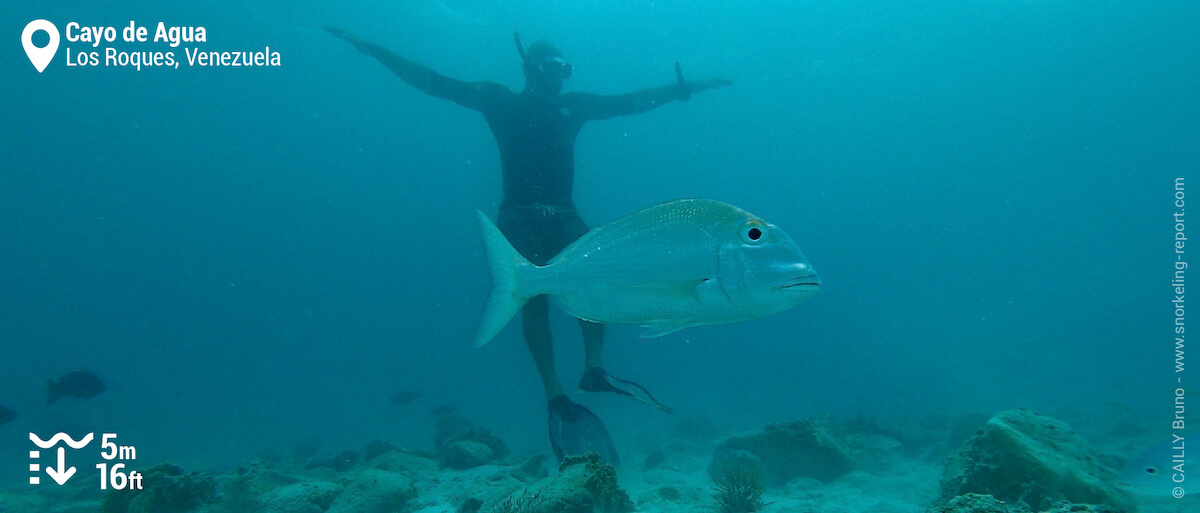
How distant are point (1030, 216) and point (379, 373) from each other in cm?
12001

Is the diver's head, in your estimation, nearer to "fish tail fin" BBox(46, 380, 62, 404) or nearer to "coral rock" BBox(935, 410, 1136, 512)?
"coral rock" BBox(935, 410, 1136, 512)

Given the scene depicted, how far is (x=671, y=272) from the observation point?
6.21 feet

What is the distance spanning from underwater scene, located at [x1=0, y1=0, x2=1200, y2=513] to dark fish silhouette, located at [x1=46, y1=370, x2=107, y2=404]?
116mm

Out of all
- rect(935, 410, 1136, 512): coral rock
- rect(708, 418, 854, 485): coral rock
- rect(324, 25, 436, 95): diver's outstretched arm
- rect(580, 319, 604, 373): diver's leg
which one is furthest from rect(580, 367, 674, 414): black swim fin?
rect(324, 25, 436, 95): diver's outstretched arm

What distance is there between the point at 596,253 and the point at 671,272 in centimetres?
33

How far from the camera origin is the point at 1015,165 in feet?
226

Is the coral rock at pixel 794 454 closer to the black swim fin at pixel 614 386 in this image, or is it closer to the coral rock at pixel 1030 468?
the coral rock at pixel 1030 468

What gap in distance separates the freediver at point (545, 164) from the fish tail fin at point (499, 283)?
5.71 ft

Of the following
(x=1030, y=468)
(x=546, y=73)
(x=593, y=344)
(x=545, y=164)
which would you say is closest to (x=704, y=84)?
(x=546, y=73)

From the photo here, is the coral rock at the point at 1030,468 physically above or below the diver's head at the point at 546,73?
below

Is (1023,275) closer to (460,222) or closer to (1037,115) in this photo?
(1037,115)

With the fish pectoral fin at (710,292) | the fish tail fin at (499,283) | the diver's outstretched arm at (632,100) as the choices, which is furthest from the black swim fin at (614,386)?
the diver's outstretched arm at (632,100)

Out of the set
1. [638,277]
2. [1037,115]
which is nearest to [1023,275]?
[1037,115]

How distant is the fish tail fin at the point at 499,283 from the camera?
2.17 meters
